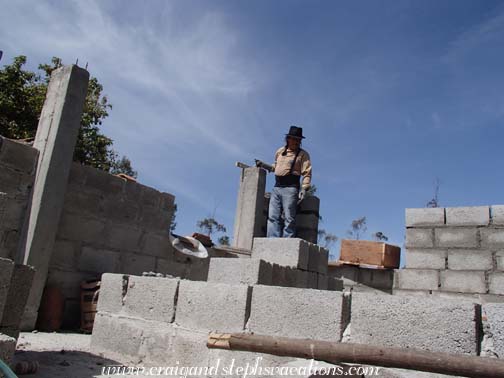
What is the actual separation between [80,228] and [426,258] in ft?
15.6

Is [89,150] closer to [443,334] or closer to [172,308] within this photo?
[172,308]

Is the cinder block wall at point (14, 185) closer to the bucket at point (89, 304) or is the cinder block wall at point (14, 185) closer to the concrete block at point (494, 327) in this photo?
the bucket at point (89, 304)

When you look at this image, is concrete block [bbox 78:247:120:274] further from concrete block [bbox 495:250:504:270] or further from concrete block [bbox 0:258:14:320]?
concrete block [bbox 495:250:504:270]

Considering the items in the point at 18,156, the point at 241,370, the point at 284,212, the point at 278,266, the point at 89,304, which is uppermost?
the point at 18,156

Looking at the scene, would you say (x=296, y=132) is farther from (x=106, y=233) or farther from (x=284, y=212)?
(x=106, y=233)

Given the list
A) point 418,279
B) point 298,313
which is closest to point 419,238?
point 418,279

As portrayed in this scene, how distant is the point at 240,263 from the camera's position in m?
4.09

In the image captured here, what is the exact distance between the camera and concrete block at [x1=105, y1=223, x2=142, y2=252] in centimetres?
623

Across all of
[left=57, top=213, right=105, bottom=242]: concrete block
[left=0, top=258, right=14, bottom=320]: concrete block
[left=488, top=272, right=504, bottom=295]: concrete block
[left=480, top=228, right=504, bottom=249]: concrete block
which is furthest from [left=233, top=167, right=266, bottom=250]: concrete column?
[left=0, top=258, right=14, bottom=320]: concrete block

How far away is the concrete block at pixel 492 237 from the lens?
18.7 ft

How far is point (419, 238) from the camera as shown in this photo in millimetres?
6250

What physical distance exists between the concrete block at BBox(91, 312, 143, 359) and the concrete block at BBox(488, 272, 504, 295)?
437 cm

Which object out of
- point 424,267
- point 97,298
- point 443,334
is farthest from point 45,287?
point 424,267

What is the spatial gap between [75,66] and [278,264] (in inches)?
143
